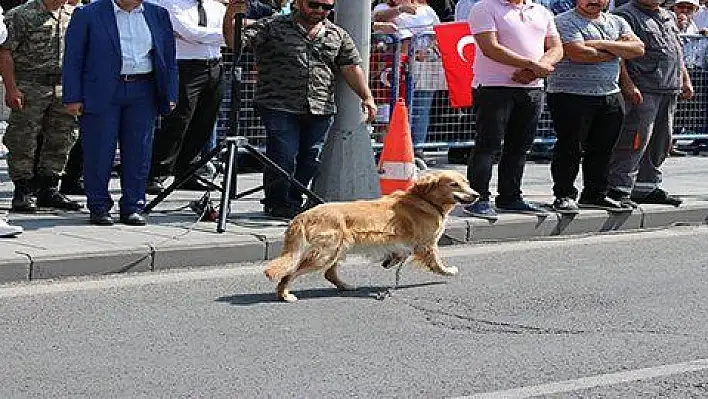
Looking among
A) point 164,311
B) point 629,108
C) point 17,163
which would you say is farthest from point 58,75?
point 629,108

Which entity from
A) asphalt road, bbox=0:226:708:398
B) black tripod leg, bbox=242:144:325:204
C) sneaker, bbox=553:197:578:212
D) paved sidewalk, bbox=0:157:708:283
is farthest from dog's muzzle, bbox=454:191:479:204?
sneaker, bbox=553:197:578:212

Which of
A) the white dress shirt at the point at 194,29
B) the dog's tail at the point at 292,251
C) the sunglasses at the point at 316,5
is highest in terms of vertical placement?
the sunglasses at the point at 316,5

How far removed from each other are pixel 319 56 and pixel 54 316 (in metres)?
3.67

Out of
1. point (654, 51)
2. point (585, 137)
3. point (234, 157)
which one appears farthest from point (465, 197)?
point (654, 51)

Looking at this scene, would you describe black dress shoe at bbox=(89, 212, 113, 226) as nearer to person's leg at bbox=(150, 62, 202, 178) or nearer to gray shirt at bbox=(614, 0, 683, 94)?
person's leg at bbox=(150, 62, 202, 178)

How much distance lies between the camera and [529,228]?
11.6 m

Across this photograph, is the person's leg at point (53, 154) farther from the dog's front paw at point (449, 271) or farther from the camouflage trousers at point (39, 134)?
the dog's front paw at point (449, 271)

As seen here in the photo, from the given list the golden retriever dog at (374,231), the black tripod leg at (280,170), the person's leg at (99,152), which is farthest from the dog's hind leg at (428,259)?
the person's leg at (99,152)

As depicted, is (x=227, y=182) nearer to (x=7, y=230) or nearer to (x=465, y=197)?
(x=7, y=230)

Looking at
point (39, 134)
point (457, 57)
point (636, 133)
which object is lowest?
point (636, 133)

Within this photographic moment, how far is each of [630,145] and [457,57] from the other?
102 inches

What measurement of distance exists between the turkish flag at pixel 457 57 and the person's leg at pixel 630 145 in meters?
2.31

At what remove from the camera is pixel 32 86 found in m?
10.9

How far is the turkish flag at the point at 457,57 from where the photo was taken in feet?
47.4
